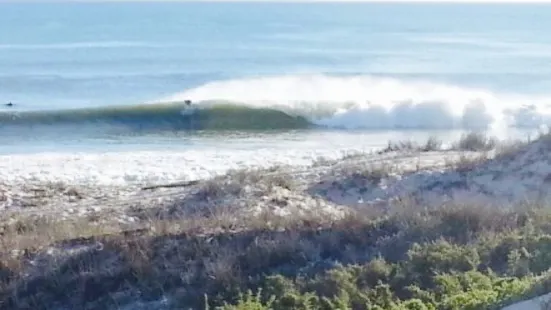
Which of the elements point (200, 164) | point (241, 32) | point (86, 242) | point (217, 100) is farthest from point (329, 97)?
point (241, 32)

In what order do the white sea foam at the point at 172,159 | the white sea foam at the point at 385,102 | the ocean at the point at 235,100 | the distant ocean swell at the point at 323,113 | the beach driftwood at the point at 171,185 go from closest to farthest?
1. the beach driftwood at the point at 171,185
2. the white sea foam at the point at 172,159
3. the ocean at the point at 235,100
4. the distant ocean swell at the point at 323,113
5. the white sea foam at the point at 385,102

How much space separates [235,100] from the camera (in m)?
32.6

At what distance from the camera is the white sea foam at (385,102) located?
94.1ft

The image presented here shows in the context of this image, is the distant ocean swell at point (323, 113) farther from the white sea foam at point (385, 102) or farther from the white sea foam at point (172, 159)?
the white sea foam at point (172, 159)

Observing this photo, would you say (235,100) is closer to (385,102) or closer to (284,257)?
(385,102)

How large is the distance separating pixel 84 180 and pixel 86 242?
311 inches

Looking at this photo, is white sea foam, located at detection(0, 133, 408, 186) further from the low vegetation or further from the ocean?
the low vegetation

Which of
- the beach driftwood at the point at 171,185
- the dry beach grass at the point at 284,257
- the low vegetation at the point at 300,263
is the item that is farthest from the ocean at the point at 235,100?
the low vegetation at the point at 300,263

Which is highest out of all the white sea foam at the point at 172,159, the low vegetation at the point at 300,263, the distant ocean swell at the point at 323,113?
the distant ocean swell at the point at 323,113

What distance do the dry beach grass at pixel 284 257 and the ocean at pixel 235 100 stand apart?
6.84 m

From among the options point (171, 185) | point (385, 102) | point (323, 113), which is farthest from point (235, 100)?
point (171, 185)

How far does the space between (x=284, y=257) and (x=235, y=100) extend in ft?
78.6

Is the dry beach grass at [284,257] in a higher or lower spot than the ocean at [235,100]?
lower

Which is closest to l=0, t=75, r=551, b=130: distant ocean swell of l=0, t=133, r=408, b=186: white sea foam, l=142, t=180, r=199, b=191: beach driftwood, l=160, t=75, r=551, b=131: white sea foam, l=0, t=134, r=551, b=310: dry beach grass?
l=160, t=75, r=551, b=131: white sea foam
